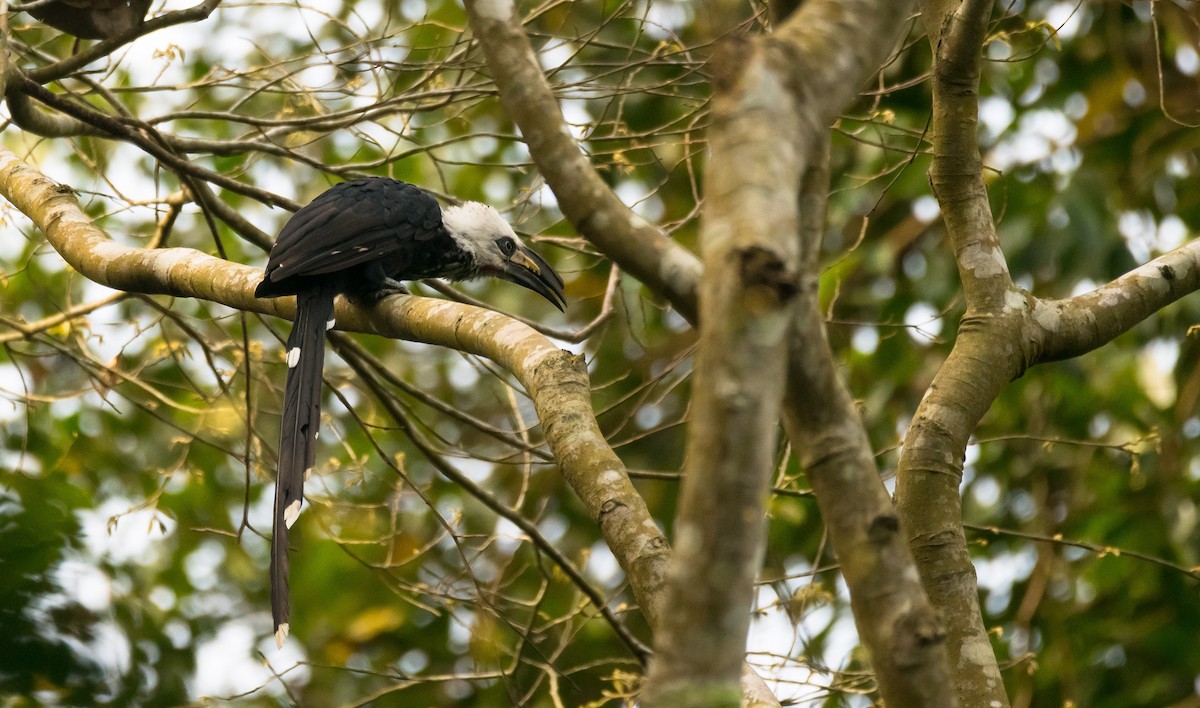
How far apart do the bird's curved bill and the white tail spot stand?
1.66m

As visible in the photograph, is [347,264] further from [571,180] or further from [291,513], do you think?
[571,180]

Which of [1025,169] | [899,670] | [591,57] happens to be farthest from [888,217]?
[899,670]

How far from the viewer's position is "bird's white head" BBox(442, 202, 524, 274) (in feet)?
14.2

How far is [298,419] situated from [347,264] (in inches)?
A: 22.3

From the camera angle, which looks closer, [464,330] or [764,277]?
[764,277]

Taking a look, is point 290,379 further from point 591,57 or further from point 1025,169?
point 1025,169

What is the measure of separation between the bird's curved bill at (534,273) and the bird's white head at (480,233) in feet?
0.10

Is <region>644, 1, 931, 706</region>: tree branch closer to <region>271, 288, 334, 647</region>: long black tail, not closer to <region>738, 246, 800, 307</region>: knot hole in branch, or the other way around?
<region>738, 246, 800, 307</region>: knot hole in branch

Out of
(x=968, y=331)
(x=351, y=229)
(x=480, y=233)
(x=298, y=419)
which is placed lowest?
(x=968, y=331)

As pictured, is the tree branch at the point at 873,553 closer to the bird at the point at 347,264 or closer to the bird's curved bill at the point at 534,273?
the bird at the point at 347,264

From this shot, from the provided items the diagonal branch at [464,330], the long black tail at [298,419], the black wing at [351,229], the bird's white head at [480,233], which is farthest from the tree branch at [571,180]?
the bird's white head at [480,233]

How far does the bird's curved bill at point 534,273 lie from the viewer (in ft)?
14.2

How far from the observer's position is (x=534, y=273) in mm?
4383

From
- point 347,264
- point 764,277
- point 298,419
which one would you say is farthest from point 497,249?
point 764,277
